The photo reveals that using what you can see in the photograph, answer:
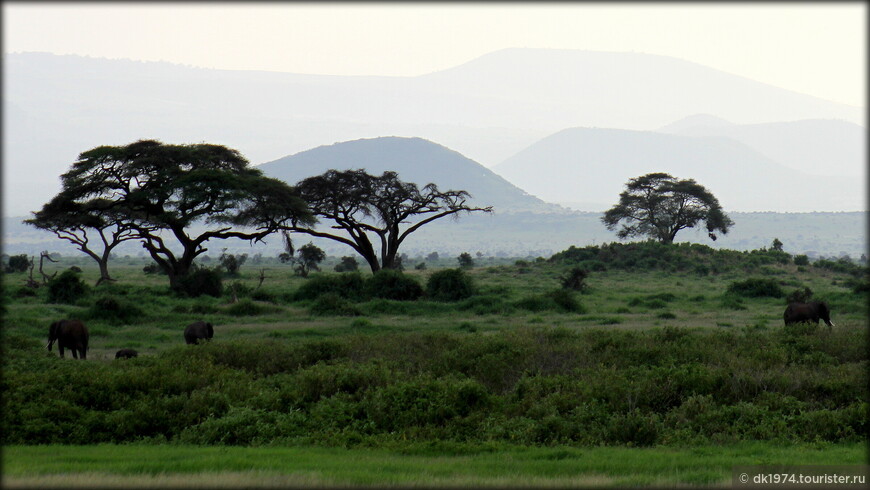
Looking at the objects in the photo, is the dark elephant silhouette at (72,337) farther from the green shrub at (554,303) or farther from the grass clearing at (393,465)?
the green shrub at (554,303)

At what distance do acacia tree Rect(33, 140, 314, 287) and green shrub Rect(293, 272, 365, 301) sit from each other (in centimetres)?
470

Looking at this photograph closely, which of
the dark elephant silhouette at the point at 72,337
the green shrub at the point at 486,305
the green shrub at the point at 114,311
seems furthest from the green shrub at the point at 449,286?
the dark elephant silhouette at the point at 72,337

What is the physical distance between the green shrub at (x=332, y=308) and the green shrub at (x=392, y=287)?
13.2ft

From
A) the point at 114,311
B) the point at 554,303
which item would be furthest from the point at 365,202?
the point at 114,311

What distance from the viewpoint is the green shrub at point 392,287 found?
33156 mm

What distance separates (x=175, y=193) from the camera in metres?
36.2

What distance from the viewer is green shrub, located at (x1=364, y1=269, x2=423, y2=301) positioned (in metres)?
33.2

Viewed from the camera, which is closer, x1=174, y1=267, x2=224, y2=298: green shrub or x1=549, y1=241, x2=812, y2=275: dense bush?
x1=174, y1=267, x2=224, y2=298: green shrub

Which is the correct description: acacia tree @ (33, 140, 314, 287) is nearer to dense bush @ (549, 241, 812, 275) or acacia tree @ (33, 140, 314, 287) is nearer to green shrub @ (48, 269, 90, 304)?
green shrub @ (48, 269, 90, 304)

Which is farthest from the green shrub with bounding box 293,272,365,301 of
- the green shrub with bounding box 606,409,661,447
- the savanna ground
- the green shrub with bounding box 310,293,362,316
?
the green shrub with bounding box 606,409,661,447

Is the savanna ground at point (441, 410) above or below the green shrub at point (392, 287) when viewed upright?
below

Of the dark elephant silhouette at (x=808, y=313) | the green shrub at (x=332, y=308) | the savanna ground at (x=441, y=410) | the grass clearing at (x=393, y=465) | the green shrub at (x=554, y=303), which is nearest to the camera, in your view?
the grass clearing at (x=393, y=465)

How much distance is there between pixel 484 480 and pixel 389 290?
25208mm

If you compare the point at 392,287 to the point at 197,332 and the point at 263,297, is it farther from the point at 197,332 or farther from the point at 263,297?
the point at 197,332
